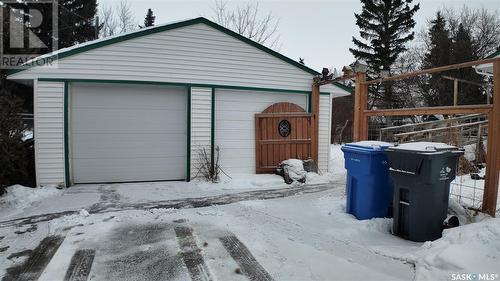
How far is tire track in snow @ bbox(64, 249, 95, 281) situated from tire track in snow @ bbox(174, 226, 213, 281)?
3.15 feet

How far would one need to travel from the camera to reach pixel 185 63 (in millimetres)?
8273

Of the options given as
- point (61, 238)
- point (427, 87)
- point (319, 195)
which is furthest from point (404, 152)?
point (427, 87)

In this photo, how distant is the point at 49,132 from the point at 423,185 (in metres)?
7.25

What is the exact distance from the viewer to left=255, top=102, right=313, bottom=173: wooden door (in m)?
9.09

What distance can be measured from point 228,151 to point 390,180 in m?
4.78

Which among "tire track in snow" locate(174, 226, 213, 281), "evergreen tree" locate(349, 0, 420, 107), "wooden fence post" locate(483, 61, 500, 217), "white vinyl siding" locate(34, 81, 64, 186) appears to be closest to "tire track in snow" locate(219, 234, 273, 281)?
"tire track in snow" locate(174, 226, 213, 281)

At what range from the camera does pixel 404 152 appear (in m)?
4.19

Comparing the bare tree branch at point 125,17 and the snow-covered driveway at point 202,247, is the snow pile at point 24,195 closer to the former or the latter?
the snow-covered driveway at point 202,247

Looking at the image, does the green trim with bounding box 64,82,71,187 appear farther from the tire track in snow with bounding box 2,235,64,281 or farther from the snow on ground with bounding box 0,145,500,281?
the tire track in snow with bounding box 2,235,64,281

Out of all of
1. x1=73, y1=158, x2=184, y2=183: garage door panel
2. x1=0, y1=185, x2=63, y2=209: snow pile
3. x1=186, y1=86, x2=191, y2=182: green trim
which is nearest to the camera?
x1=0, y1=185, x2=63, y2=209: snow pile

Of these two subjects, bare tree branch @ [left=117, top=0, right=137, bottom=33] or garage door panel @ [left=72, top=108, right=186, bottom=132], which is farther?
bare tree branch @ [left=117, top=0, right=137, bottom=33]

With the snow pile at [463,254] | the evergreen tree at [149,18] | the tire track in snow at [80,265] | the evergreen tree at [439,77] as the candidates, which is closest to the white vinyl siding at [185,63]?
the tire track in snow at [80,265]

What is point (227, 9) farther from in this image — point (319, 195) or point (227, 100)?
point (319, 195)
